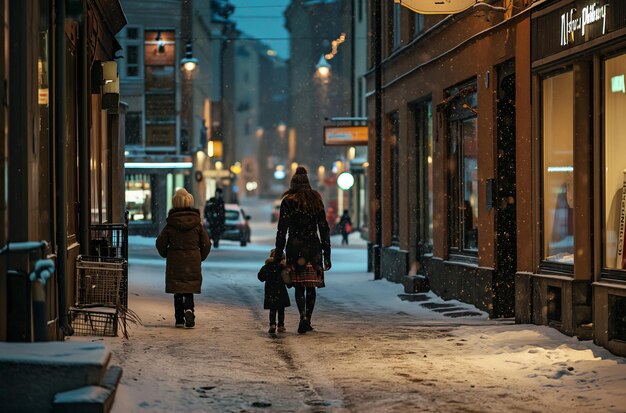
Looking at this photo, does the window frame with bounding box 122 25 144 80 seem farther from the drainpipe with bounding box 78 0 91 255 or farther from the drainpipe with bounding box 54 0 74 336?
the drainpipe with bounding box 54 0 74 336

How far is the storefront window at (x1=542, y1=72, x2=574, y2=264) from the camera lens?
13648 mm

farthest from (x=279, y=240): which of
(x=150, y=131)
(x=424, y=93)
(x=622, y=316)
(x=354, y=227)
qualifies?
(x=354, y=227)

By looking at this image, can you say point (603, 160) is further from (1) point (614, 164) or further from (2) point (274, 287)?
(2) point (274, 287)

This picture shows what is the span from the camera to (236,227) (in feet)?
145

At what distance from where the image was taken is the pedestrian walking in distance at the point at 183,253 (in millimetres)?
14531

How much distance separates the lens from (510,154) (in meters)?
16.3

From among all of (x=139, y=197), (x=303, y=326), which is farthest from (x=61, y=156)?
(x=139, y=197)

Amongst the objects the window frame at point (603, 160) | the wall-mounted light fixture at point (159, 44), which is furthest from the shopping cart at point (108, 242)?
the wall-mounted light fixture at point (159, 44)

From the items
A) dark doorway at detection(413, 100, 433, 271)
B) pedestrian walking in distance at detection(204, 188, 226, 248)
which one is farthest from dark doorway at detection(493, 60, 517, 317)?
pedestrian walking in distance at detection(204, 188, 226, 248)

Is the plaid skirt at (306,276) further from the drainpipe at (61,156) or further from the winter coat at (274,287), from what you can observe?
the drainpipe at (61,156)

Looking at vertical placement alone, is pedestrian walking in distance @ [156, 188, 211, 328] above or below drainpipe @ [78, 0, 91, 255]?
below

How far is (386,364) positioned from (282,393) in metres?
1.88

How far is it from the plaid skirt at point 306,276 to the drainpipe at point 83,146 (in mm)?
3202

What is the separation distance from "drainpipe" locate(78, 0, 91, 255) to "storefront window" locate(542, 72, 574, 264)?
5.97 meters
